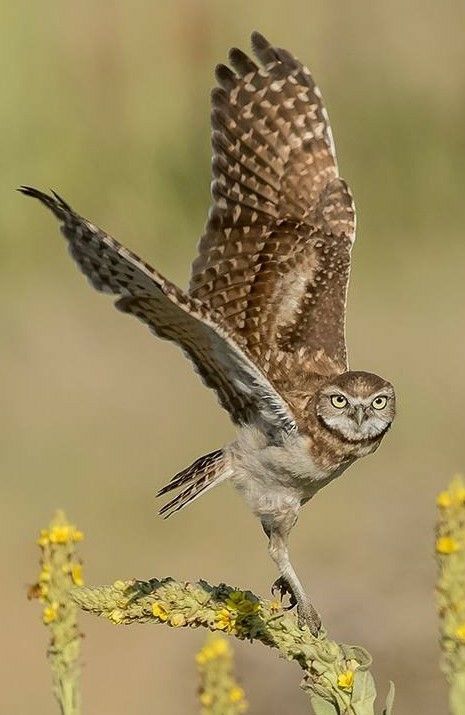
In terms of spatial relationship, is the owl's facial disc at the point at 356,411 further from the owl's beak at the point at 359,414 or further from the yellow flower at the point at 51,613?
the yellow flower at the point at 51,613

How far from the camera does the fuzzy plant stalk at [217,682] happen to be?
8.74 feet

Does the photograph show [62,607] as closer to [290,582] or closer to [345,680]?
[345,680]

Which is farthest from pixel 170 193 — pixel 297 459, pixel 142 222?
pixel 297 459

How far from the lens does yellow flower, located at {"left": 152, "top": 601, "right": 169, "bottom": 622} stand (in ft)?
11.3

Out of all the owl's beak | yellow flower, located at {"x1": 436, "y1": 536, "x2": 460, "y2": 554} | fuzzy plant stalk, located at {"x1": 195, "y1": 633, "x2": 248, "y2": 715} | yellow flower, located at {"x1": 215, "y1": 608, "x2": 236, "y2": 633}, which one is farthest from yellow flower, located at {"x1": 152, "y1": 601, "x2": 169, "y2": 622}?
the owl's beak

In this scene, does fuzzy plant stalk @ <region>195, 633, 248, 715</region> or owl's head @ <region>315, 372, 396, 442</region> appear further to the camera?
owl's head @ <region>315, 372, 396, 442</region>

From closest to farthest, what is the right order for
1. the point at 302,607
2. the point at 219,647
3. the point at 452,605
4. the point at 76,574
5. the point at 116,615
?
the point at 452,605 → the point at 219,647 → the point at 76,574 → the point at 116,615 → the point at 302,607

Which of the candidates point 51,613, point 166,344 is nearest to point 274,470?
point 51,613

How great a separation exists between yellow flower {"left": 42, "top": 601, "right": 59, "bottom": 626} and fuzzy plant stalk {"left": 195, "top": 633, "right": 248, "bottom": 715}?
283 mm

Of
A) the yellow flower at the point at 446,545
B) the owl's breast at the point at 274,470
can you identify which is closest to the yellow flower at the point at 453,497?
the yellow flower at the point at 446,545

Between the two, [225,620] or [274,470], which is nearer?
[225,620]

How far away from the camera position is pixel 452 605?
8.66ft

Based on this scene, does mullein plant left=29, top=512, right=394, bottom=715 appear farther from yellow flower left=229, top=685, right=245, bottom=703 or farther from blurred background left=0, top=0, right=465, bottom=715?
blurred background left=0, top=0, right=465, bottom=715

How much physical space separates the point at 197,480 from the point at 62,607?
2461 mm
